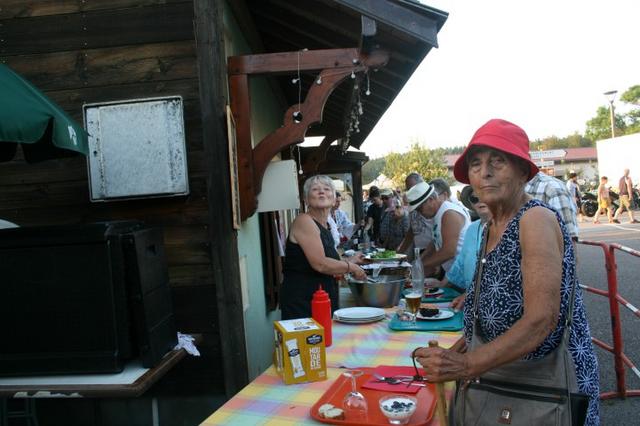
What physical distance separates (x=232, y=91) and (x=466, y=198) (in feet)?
10.9

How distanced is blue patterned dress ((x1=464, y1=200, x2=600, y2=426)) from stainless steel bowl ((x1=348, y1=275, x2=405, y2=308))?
5.50 feet

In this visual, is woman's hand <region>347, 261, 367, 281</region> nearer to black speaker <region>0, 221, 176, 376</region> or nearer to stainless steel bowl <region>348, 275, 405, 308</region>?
stainless steel bowl <region>348, 275, 405, 308</region>

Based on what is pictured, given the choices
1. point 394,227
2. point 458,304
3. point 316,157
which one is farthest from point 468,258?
point 394,227

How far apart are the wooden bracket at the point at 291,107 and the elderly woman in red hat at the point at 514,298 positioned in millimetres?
1947

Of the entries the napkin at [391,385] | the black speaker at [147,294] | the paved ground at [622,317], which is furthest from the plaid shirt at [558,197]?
the black speaker at [147,294]

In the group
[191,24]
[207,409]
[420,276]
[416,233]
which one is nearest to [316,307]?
[420,276]

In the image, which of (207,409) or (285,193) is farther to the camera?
(285,193)

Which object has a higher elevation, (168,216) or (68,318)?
(168,216)

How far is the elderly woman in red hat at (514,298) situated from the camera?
4.52 ft

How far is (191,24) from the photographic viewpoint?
3359 mm

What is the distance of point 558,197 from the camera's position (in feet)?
16.5

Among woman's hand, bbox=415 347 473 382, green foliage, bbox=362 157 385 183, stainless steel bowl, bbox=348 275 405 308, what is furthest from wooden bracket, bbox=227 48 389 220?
green foliage, bbox=362 157 385 183

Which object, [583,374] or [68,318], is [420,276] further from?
[68,318]

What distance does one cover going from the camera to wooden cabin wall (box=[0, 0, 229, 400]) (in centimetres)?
338
